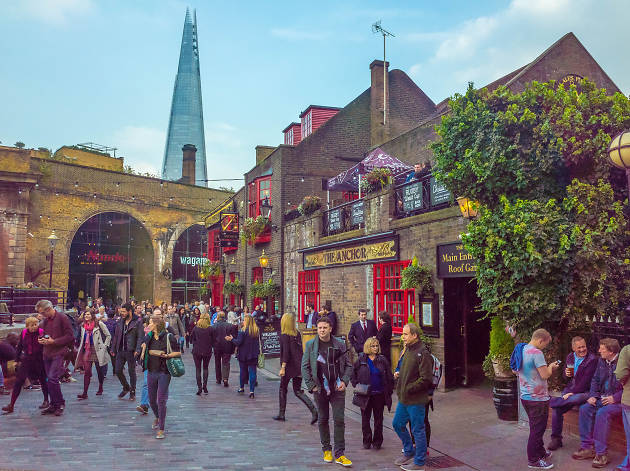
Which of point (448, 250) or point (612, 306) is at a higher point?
point (448, 250)

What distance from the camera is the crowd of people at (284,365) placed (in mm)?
6215

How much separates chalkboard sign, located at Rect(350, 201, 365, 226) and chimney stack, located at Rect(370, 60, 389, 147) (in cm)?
758

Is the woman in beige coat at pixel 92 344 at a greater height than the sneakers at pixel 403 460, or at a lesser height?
greater

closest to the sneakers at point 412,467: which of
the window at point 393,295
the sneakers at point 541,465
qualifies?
the sneakers at point 541,465

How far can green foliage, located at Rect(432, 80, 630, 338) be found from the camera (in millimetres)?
7090

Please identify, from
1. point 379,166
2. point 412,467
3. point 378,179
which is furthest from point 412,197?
point 412,467

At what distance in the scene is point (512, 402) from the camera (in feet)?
27.2

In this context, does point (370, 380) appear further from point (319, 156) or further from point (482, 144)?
point (319, 156)

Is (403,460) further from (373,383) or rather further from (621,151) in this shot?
(621,151)

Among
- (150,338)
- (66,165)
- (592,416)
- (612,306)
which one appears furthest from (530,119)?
(66,165)

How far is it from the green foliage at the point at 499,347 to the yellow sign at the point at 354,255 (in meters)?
4.03

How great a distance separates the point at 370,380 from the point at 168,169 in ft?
287

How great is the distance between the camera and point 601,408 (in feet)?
20.8

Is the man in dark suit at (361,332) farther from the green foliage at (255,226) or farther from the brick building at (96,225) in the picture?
the brick building at (96,225)
